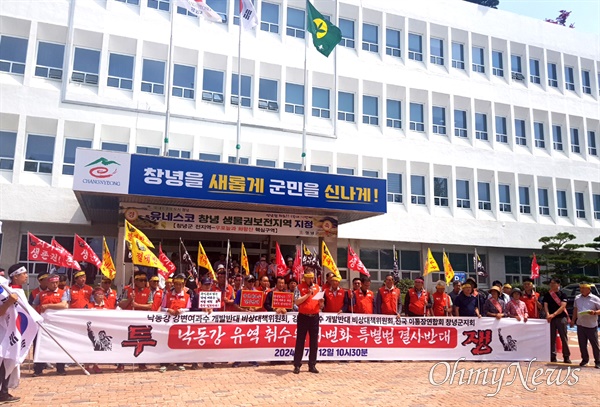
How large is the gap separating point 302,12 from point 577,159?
58.6 feet

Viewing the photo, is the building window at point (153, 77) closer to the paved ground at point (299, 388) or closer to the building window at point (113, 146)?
the building window at point (113, 146)

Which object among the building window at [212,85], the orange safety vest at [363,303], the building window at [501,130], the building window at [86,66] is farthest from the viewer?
the building window at [501,130]

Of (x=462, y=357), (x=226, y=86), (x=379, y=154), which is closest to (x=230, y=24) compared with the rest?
(x=226, y=86)

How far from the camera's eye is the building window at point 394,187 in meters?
24.5

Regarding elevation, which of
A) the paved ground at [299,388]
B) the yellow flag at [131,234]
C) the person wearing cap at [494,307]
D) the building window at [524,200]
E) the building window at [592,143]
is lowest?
the paved ground at [299,388]

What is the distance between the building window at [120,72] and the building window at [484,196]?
18.1 metres

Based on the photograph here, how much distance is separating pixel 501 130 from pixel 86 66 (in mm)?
21397

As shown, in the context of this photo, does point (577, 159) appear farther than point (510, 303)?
Yes

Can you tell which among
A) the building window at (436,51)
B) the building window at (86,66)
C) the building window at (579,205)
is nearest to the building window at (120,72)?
the building window at (86,66)

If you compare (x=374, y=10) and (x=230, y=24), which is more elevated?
(x=374, y=10)

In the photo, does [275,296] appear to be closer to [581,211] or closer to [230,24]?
[230,24]

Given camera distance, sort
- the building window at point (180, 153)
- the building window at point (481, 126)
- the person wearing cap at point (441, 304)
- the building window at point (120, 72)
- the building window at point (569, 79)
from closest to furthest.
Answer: the person wearing cap at point (441, 304), the building window at point (120, 72), the building window at point (180, 153), the building window at point (481, 126), the building window at point (569, 79)

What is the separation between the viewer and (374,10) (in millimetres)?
25438

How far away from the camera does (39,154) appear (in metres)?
19.5
